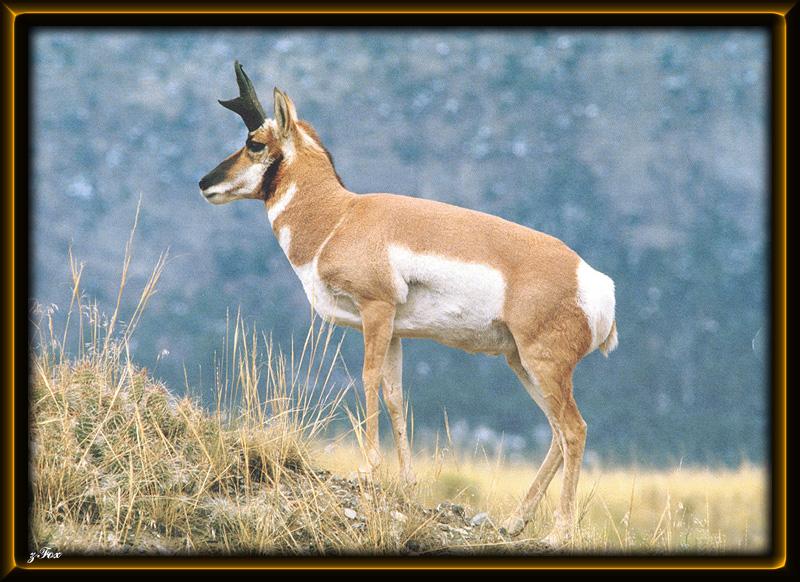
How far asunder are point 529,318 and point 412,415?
3.78ft

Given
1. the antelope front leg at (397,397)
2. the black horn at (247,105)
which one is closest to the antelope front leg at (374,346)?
the antelope front leg at (397,397)

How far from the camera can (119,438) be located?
29.0 ft

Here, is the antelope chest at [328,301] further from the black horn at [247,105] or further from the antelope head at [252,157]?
the black horn at [247,105]

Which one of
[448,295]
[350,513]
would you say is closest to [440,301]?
[448,295]

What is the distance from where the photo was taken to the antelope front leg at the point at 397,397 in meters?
9.24

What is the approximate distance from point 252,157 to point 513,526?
3520 millimetres

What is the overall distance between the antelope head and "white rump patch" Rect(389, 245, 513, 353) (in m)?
1.31

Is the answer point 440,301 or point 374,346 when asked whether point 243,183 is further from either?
point 440,301

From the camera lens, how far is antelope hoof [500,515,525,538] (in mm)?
9055

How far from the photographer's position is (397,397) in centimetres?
936
